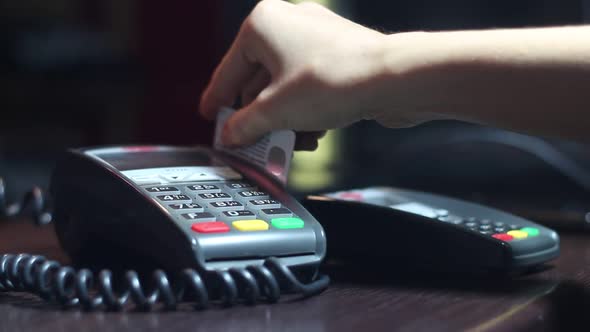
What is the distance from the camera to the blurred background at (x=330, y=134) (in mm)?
946

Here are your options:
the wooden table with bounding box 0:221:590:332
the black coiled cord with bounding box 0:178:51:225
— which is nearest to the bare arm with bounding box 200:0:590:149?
the wooden table with bounding box 0:221:590:332

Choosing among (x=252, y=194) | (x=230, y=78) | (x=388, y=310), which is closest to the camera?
(x=388, y=310)

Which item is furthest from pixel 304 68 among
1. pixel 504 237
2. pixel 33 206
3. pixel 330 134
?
pixel 330 134

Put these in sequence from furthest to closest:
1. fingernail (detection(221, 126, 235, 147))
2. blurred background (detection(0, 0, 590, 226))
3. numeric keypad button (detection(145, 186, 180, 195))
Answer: blurred background (detection(0, 0, 590, 226)), fingernail (detection(221, 126, 235, 147)), numeric keypad button (detection(145, 186, 180, 195))

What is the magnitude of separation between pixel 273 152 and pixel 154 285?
18 cm

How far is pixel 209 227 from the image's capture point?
0.44 meters

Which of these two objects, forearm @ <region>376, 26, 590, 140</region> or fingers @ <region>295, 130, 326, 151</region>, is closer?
forearm @ <region>376, 26, 590, 140</region>

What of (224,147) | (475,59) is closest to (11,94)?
(224,147)

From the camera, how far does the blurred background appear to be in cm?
95

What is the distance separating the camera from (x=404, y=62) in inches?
19.5

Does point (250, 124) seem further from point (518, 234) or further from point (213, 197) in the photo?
point (518, 234)

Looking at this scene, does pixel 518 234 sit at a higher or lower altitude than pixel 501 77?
lower

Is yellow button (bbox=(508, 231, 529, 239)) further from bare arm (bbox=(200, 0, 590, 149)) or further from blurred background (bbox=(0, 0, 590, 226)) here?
blurred background (bbox=(0, 0, 590, 226))

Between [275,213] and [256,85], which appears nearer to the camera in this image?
[275,213]
